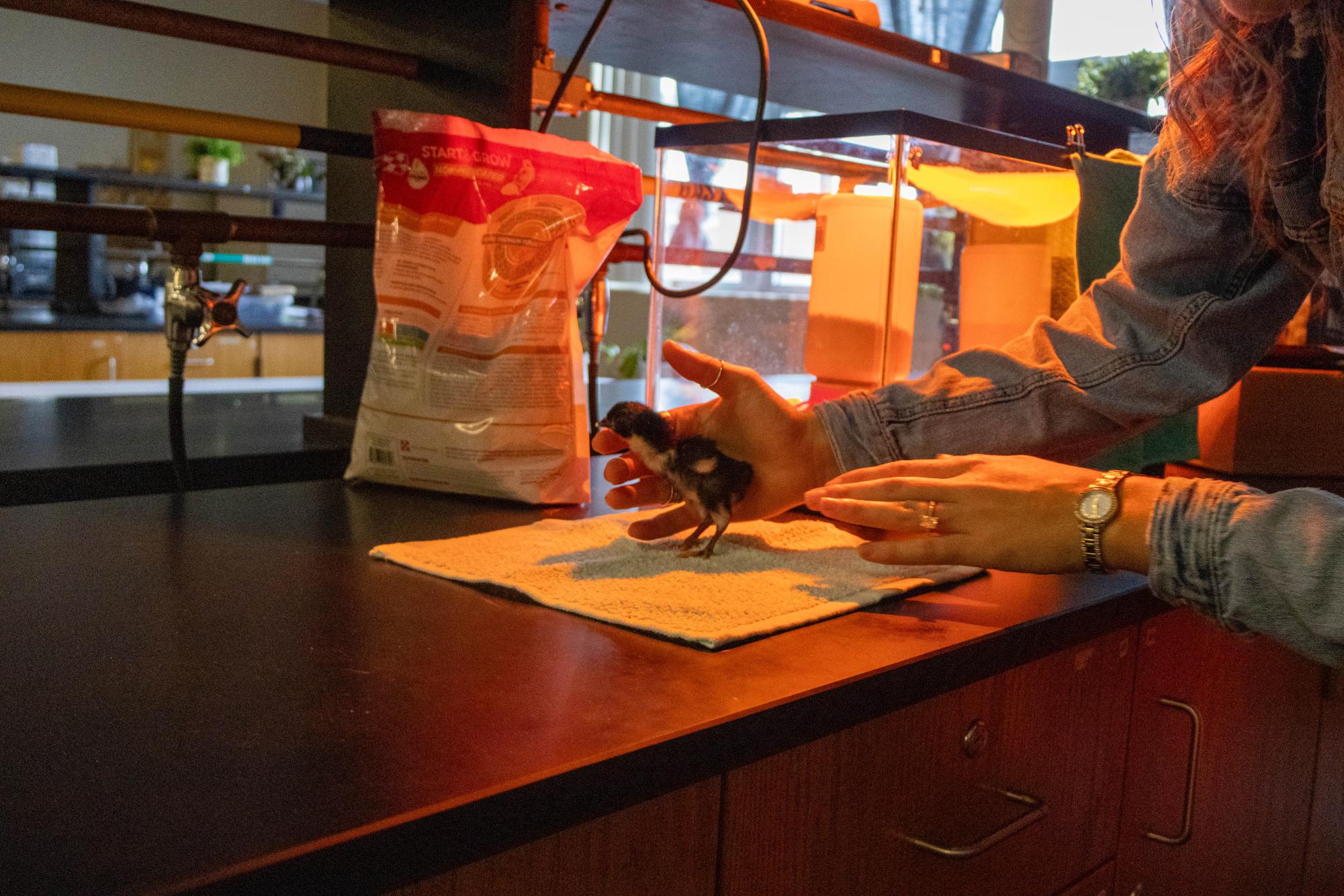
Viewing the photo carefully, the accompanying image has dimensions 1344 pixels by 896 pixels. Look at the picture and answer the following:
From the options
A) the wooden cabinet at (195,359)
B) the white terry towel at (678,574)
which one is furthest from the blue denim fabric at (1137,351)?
the wooden cabinet at (195,359)

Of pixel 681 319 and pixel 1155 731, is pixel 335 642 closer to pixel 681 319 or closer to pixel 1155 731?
pixel 1155 731

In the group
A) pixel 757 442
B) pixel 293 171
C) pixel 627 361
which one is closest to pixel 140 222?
pixel 757 442

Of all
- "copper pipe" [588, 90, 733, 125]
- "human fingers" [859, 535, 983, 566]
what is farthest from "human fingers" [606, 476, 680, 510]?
"copper pipe" [588, 90, 733, 125]

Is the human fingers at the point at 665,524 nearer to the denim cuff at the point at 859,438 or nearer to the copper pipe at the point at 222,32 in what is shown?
the denim cuff at the point at 859,438

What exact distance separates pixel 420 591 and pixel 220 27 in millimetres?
641

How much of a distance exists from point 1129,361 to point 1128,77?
1.55m

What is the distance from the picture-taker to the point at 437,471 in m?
1.08

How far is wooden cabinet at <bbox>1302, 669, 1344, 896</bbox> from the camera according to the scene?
1.26 m

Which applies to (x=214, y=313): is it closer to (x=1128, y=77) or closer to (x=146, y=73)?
(x=1128, y=77)

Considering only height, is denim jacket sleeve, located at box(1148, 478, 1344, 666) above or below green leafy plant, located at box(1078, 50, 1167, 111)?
below

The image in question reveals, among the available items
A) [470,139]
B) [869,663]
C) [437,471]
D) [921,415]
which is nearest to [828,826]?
[869,663]

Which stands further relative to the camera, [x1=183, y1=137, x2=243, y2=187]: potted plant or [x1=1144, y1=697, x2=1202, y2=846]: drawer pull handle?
[x1=183, y1=137, x2=243, y2=187]: potted plant

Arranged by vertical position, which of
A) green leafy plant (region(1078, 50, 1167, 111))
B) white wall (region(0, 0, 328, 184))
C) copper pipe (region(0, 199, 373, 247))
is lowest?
copper pipe (region(0, 199, 373, 247))

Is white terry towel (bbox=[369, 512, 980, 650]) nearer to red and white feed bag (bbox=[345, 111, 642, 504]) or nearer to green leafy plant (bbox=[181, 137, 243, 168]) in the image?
red and white feed bag (bbox=[345, 111, 642, 504])
